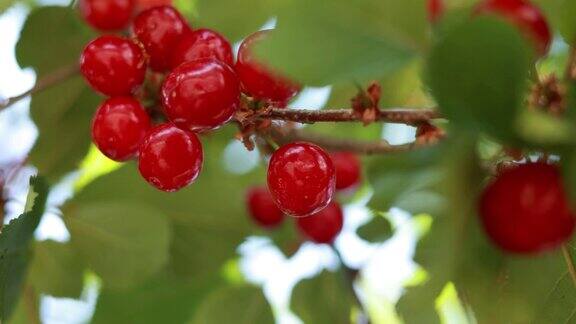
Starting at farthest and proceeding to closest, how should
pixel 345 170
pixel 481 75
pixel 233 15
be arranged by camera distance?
pixel 345 170, pixel 233 15, pixel 481 75

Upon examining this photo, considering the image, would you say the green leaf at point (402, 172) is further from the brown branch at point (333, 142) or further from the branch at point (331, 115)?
the brown branch at point (333, 142)

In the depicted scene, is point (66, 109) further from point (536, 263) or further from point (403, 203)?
point (536, 263)

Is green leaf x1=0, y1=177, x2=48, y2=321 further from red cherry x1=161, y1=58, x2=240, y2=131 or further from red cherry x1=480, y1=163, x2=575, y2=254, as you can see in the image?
red cherry x1=480, y1=163, x2=575, y2=254

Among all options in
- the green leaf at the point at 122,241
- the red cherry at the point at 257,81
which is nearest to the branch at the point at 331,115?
the red cherry at the point at 257,81

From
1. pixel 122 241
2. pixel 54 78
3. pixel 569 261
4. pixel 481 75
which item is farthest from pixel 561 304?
pixel 54 78

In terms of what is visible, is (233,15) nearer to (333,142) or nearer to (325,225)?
(333,142)

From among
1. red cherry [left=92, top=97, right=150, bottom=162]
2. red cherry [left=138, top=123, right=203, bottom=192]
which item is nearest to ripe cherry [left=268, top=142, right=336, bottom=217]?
red cherry [left=138, top=123, right=203, bottom=192]

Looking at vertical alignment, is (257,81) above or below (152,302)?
above
